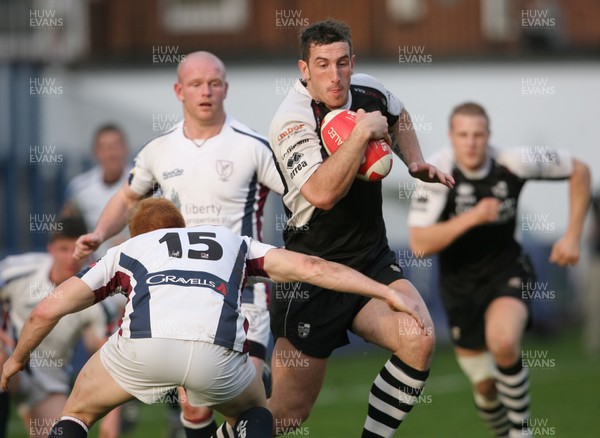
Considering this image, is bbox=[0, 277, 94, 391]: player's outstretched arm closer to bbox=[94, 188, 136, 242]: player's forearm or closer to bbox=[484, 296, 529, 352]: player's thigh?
bbox=[94, 188, 136, 242]: player's forearm

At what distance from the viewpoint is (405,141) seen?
768 centimetres

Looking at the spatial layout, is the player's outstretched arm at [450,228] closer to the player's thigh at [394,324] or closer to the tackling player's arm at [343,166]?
the player's thigh at [394,324]

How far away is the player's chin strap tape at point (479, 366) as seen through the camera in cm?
952

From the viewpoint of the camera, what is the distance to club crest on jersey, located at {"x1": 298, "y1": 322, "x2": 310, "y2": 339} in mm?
7457

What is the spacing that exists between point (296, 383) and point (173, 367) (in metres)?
1.50

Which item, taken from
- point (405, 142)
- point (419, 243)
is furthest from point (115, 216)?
point (419, 243)

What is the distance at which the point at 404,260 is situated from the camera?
17328mm

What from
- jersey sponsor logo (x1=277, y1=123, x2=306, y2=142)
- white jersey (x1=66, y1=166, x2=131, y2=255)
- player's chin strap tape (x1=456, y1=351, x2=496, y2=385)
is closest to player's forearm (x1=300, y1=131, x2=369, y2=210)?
jersey sponsor logo (x1=277, y1=123, x2=306, y2=142)

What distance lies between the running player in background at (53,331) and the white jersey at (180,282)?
2.63 meters

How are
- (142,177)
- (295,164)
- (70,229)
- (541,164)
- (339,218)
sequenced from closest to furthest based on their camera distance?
(295,164), (339,218), (142,177), (70,229), (541,164)

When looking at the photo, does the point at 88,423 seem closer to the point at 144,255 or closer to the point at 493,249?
the point at 144,255

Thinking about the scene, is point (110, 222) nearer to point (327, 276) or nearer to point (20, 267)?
point (20, 267)

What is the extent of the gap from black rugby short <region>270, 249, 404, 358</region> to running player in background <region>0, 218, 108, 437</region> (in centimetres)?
218

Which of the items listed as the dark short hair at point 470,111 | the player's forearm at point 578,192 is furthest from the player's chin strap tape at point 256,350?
the player's forearm at point 578,192
